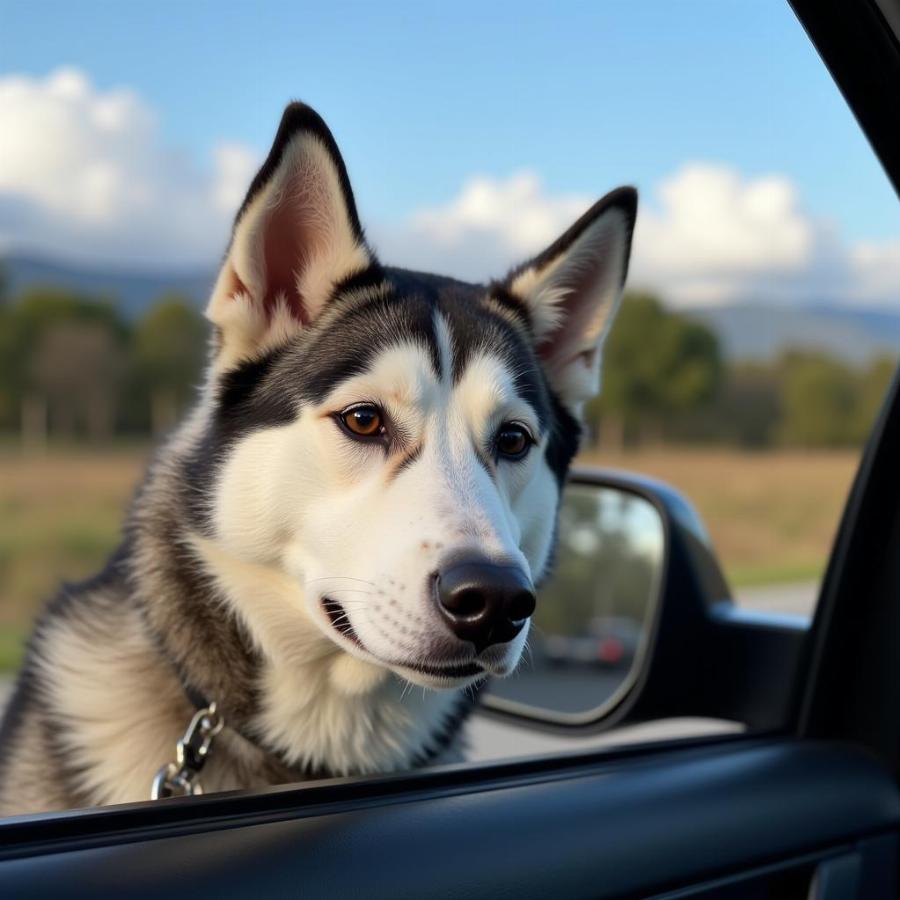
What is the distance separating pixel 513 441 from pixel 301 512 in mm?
428

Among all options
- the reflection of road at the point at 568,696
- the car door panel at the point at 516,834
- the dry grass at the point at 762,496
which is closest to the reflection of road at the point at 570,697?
the reflection of road at the point at 568,696

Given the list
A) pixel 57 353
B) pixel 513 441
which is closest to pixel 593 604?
pixel 513 441

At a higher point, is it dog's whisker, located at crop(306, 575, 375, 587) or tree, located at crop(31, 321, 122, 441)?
tree, located at crop(31, 321, 122, 441)

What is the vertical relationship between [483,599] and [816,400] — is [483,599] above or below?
below

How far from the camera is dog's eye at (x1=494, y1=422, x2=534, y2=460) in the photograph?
1.92 metres

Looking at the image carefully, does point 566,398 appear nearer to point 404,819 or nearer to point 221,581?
point 221,581

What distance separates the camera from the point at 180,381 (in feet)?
8.57

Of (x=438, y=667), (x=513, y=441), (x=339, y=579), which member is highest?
(x=513, y=441)

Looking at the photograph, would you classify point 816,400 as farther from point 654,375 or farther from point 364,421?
point 364,421

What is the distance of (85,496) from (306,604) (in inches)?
84.6

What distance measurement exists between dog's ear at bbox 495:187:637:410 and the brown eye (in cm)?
52

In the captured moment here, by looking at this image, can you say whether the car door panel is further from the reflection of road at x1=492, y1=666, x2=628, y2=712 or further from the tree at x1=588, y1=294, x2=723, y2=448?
the tree at x1=588, y1=294, x2=723, y2=448

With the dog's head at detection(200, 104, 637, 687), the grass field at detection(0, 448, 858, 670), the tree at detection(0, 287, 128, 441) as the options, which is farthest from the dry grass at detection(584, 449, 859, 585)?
the tree at detection(0, 287, 128, 441)

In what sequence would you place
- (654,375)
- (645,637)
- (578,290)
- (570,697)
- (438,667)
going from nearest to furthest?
(438,667) → (578,290) → (645,637) → (570,697) → (654,375)
